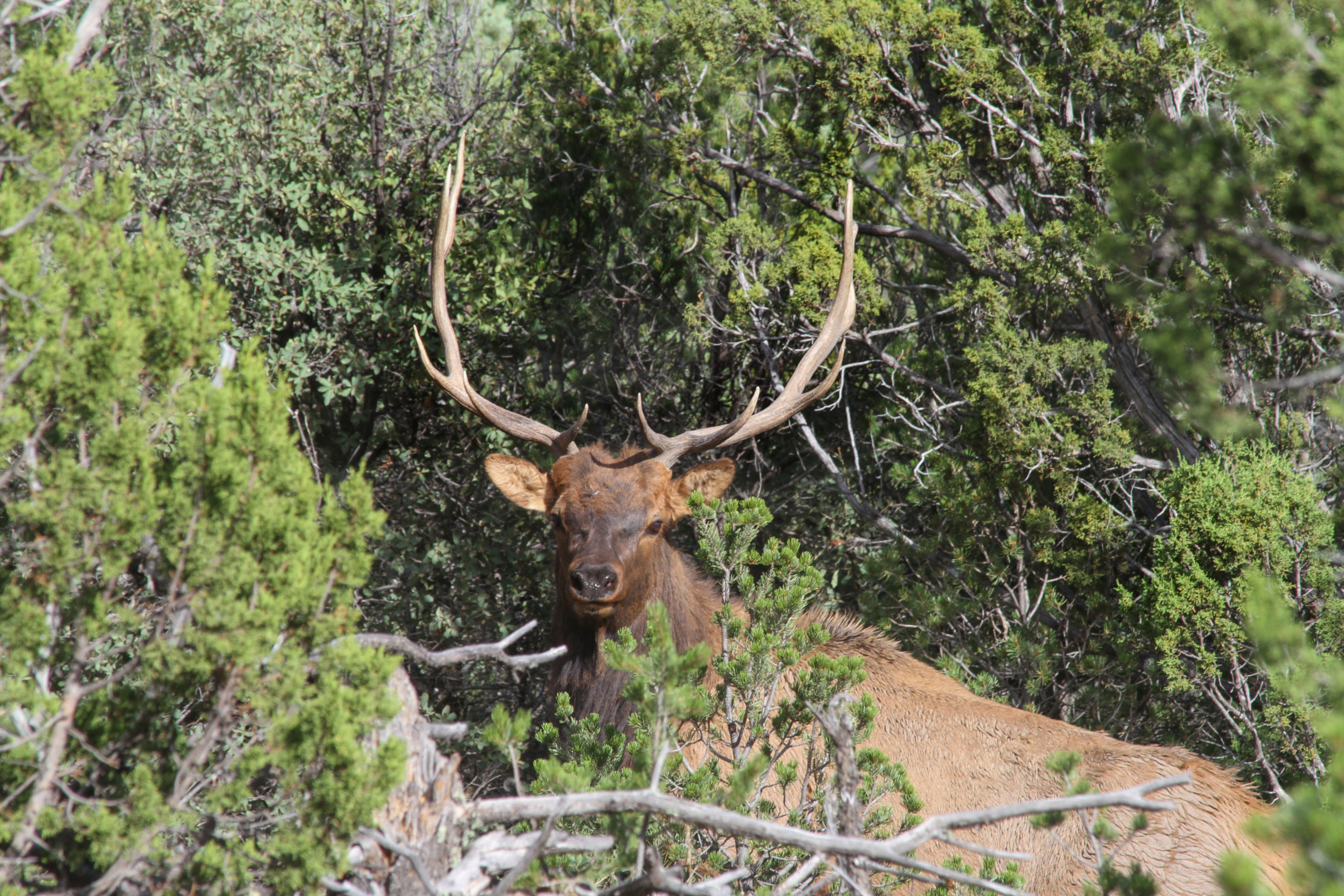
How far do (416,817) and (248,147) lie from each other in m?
4.73

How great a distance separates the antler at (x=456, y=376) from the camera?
5422mm

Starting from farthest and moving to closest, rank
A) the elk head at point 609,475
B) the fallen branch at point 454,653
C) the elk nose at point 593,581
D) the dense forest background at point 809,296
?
the dense forest background at point 809,296 < the elk head at point 609,475 < the elk nose at point 593,581 < the fallen branch at point 454,653

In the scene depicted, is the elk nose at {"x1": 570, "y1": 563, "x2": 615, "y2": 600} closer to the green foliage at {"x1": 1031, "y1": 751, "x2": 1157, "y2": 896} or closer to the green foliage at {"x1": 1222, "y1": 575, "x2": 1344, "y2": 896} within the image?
the green foliage at {"x1": 1031, "y1": 751, "x2": 1157, "y2": 896}

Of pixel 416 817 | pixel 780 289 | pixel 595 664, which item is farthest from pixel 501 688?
pixel 416 817

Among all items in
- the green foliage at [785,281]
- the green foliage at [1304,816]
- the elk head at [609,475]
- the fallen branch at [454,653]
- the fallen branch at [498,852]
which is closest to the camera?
the green foliage at [1304,816]

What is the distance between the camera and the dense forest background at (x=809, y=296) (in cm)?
513

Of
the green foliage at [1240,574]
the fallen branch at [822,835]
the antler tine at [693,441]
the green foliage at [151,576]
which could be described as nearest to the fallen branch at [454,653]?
the green foliage at [151,576]

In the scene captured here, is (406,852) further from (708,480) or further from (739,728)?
(708,480)

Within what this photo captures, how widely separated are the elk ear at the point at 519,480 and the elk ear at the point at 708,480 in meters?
0.70

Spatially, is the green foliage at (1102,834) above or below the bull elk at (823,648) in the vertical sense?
above

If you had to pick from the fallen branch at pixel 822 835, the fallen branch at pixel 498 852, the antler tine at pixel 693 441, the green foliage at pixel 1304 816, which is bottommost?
the antler tine at pixel 693 441

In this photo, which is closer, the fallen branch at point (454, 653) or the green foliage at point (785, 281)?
the fallen branch at point (454, 653)

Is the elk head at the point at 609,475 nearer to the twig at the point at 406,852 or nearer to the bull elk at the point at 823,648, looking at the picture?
the bull elk at the point at 823,648

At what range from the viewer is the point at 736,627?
404 cm
